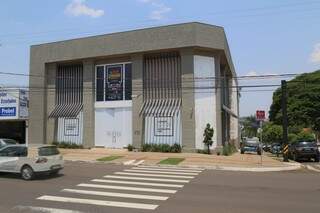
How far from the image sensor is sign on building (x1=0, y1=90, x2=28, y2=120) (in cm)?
4012

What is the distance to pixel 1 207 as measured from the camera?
37.8 ft

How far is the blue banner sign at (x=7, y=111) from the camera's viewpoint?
4053 centimetres

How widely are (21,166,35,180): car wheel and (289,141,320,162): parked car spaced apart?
22346mm

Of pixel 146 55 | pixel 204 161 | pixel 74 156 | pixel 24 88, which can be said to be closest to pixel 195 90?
pixel 146 55

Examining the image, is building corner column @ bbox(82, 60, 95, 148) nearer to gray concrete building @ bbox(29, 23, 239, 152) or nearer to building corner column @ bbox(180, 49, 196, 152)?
gray concrete building @ bbox(29, 23, 239, 152)

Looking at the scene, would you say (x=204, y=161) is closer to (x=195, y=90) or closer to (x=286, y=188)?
(x=195, y=90)

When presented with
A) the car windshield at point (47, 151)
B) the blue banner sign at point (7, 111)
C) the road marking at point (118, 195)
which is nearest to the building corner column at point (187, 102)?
the car windshield at point (47, 151)

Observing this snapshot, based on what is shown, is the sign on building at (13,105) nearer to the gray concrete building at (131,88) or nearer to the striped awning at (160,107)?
the gray concrete building at (131,88)

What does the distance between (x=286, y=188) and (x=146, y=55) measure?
21.6 m

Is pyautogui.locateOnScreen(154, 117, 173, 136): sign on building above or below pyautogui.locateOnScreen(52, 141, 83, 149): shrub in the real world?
above

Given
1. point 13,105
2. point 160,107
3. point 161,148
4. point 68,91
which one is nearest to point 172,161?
point 161,148

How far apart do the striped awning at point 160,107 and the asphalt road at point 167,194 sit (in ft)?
48.1

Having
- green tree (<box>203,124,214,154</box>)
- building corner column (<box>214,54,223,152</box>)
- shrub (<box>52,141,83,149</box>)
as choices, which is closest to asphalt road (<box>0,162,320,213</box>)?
green tree (<box>203,124,214,154</box>)

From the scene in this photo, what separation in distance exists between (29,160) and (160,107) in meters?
17.5
